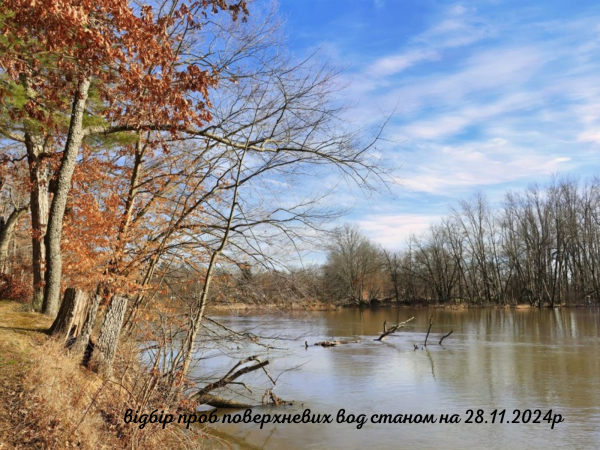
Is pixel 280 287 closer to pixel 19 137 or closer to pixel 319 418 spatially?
pixel 319 418

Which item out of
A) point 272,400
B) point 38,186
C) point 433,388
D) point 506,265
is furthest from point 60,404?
point 506,265

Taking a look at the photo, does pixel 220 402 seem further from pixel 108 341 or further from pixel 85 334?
pixel 85 334

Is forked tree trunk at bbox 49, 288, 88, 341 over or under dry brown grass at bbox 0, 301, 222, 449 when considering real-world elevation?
over

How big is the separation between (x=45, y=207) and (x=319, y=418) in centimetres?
879

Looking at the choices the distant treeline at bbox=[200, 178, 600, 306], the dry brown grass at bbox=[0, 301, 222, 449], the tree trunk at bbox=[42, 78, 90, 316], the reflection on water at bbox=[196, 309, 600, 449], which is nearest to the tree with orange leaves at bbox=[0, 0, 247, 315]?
the tree trunk at bbox=[42, 78, 90, 316]

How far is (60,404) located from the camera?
5.57 meters

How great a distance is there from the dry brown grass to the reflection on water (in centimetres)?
305

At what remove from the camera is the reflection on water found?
30.2 ft

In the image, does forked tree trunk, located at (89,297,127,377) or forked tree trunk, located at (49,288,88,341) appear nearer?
forked tree trunk, located at (89,297,127,377)

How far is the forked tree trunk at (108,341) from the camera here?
7844 millimetres

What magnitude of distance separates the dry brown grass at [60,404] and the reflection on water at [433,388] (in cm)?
305

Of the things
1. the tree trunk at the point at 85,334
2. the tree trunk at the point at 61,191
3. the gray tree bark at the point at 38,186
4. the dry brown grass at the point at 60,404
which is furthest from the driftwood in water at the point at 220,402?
the gray tree bark at the point at 38,186

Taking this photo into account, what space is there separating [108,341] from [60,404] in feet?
8.21

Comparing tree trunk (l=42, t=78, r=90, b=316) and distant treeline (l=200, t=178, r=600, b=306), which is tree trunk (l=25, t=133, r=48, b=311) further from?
distant treeline (l=200, t=178, r=600, b=306)
